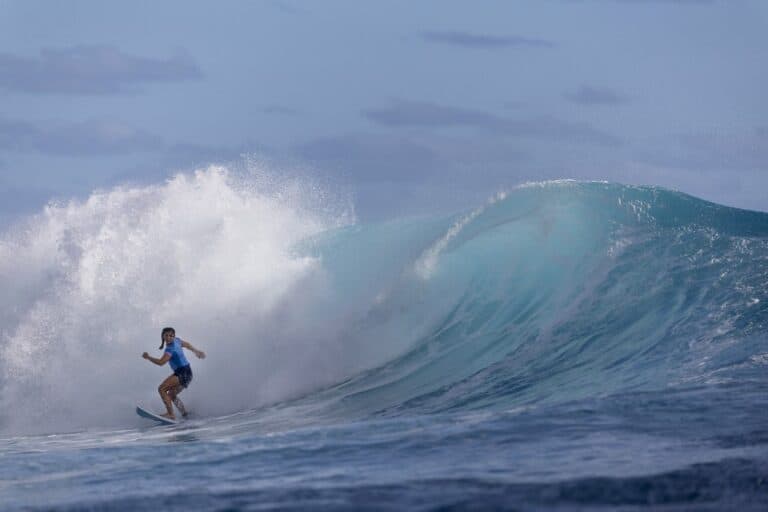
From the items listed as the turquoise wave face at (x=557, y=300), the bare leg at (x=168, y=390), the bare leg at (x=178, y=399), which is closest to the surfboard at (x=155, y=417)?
the bare leg at (x=168, y=390)

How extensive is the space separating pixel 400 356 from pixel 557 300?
7.46 ft

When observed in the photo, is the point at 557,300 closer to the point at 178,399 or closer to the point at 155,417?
the point at 178,399

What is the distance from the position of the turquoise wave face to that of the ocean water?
4 centimetres

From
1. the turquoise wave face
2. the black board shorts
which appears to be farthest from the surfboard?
the turquoise wave face

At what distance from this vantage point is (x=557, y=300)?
1379 centimetres

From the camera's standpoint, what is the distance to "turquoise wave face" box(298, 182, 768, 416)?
11.1m

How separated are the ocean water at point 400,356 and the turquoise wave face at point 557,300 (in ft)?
0.13

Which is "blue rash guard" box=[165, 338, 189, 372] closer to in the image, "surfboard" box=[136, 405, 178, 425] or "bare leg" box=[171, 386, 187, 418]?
"bare leg" box=[171, 386, 187, 418]

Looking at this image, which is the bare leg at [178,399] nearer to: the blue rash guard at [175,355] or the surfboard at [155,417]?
the blue rash guard at [175,355]

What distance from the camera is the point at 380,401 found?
11.5 metres

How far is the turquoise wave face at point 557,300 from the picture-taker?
11078mm

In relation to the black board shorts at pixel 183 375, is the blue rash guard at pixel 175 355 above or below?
above

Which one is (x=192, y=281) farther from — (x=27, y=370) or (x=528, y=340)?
(x=528, y=340)

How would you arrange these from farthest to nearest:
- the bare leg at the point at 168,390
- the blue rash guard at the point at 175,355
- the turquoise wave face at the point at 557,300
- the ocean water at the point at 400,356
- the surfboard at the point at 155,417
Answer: the blue rash guard at the point at 175,355 → the bare leg at the point at 168,390 → the surfboard at the point at 155,417 → the turquoise wave face at the point at 557,300 → the ocean water at the point at 400,356
